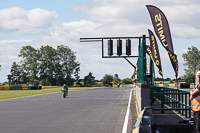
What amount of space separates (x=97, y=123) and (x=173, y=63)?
372cm

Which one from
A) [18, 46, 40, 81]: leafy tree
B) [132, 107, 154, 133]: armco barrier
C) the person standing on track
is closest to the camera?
[132, 107, 154, 133]: armco barrier

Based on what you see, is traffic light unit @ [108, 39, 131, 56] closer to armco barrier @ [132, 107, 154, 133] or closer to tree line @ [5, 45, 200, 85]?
armco barrier @ [132, 107, 154, 133]

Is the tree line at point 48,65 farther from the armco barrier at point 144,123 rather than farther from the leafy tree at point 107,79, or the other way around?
→ the armco barrier at point 144,123

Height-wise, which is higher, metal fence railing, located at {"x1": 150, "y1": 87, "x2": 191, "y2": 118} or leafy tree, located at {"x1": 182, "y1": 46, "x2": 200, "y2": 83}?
leafy tree, located at {"x1": 182, "y1": 46, "x2": 200, "y2": 83}

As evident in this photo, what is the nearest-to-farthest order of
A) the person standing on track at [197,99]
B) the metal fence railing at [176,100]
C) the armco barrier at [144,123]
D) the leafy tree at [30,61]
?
the armco barrier at [144,123] < the person standing on track at [197,99] < the metal fence railing at [176,100] < the leafy tree at [30,61]

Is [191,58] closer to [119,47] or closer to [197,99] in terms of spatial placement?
[119,47]

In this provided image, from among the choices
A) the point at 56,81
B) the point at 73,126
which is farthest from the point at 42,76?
the point at 73,126

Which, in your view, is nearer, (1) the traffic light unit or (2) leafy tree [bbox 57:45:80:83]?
(1) the traffic light unit

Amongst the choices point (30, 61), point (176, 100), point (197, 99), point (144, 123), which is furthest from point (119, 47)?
point (30, 61)

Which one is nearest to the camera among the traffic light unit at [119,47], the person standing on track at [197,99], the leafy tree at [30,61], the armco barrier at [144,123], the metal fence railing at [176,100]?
the armco barrier at [144,123]

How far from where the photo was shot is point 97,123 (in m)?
12.4

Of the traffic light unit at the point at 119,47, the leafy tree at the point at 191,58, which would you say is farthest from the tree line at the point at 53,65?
the traffic light unit at the point at 119,47

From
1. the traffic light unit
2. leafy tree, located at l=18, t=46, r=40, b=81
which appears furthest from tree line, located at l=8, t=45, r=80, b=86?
the traffic light unit

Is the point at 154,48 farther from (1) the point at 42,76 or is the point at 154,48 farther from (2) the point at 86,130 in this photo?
(1) the point at 42,76
